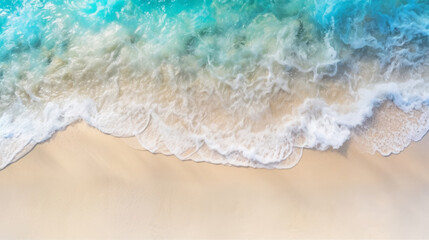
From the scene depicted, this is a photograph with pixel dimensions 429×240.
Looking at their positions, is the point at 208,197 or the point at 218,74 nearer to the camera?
the point at 208,197

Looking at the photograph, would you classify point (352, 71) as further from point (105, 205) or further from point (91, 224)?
point (91, 224)

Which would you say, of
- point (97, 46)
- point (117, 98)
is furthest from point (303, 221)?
point (97, 46)

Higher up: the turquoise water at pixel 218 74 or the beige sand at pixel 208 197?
the turquoise water at pixel 218 74

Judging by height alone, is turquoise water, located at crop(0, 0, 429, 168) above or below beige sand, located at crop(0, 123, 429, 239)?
above

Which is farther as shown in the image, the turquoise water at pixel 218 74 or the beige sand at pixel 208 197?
the turquoise water at pixel 218 74

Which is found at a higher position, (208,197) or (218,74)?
(218,74)
